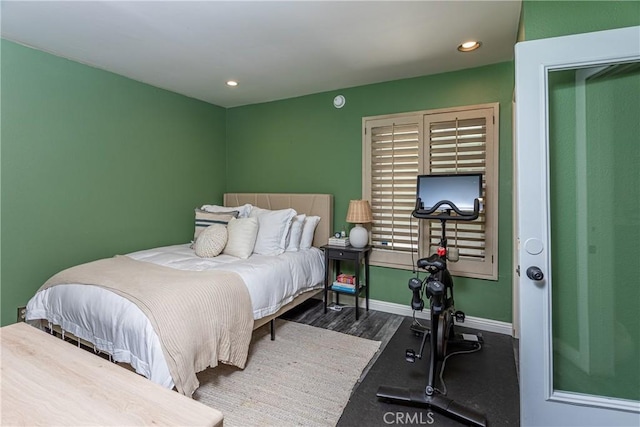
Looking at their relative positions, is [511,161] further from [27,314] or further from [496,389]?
[27,314]

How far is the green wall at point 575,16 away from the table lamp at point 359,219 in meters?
2.00

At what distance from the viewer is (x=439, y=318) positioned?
85.7 inches

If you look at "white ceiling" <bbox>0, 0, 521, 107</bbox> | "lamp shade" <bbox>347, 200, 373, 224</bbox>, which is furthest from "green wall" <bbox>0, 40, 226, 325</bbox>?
"lamp shade" <bbox>347, 200, 373, 224</bbox>

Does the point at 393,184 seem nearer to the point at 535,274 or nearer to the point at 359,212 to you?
the point at 359,212

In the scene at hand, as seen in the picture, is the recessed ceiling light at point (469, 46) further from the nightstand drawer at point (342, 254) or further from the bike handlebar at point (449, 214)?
the nightstand drawer at point (342, 254)

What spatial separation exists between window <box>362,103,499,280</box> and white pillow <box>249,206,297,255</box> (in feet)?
3.21

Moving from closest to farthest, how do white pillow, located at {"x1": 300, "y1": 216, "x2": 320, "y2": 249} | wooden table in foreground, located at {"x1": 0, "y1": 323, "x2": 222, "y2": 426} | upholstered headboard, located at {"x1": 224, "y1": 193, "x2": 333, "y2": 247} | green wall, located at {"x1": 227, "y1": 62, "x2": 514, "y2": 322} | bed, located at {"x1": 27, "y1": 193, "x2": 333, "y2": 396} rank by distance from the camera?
wooden table in foreground, located at {"x1": 0, "y1": 323, "x2": 222, "y2": 426}, bed, located at {"x1": 27, "y1": 193, "x2": 333, "y2": 396}, green wall, located at {"x1": 227, "y1": 62, "x2": 514, "y2": 322}, white pillow, located at {"x1": 300, "y1": 216, "x2": 320, "y2": 249}, upholstered headboard, located at {"x1": 224, "y1": 193, "x2": 333, "y2": 247}

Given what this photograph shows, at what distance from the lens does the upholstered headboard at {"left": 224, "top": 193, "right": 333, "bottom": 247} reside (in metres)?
3.78

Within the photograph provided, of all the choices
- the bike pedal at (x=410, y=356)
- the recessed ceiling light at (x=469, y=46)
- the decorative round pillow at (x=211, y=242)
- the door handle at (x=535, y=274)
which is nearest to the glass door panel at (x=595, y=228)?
the door handle at (x=535, y=274)

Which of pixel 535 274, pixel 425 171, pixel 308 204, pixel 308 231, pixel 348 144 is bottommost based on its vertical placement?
pixel 535 274

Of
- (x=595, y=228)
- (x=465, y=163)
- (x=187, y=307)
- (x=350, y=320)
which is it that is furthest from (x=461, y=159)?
(x=187, y=307)

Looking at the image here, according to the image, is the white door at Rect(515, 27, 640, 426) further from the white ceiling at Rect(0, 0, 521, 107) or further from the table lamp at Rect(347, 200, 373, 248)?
the table lamp at Rect(347, 200, 373, 248)

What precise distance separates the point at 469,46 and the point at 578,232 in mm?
1797

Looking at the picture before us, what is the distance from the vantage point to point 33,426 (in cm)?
68
